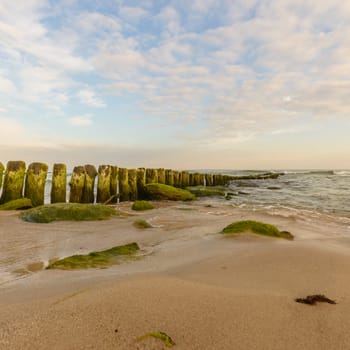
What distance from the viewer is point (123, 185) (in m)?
12.6

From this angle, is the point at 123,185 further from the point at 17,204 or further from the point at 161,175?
the point at 17,204

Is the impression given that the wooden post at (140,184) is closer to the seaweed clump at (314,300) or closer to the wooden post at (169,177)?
the wooden post at (169,177)

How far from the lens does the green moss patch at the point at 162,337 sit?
131cm

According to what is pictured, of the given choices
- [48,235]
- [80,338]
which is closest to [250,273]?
[80,338]

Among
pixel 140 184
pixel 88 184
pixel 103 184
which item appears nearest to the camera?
pixel 88 184

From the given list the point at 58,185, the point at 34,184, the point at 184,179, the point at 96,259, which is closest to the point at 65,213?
the point at 34,184

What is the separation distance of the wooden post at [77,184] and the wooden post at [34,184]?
3.67 ft

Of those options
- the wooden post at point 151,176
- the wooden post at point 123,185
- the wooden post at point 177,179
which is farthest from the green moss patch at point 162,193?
the wooden post at point 177,179

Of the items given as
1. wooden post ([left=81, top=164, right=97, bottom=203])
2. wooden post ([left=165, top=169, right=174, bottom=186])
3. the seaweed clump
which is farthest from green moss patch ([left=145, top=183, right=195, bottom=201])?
the seaweed clump

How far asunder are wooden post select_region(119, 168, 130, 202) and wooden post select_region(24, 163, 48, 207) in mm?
3706

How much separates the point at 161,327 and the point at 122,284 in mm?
642

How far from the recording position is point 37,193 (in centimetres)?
952

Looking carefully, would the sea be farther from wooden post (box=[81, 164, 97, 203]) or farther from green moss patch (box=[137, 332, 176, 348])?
green moss patch (box=[137, 332, 176, 348])

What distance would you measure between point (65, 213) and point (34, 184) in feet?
10.8
